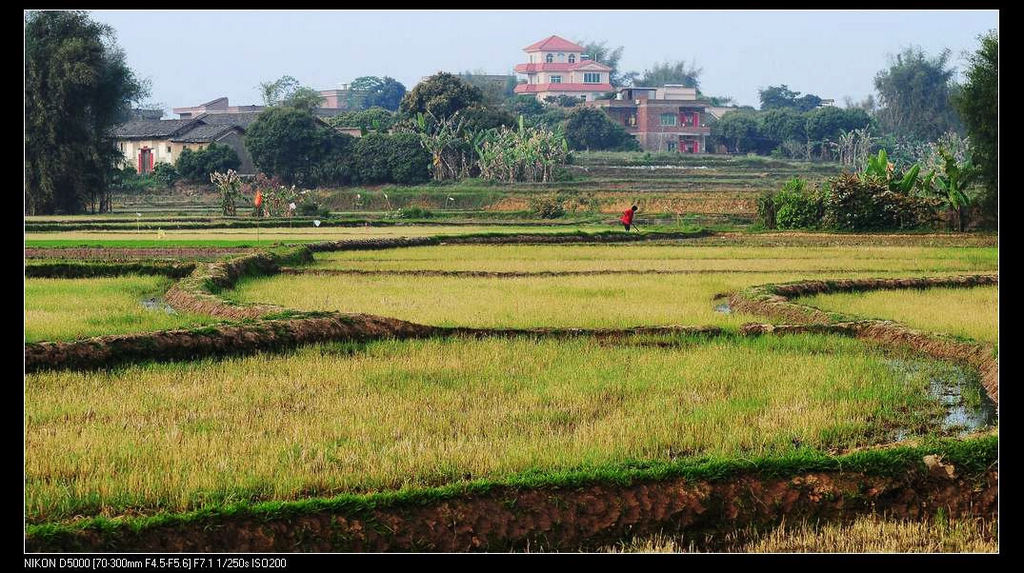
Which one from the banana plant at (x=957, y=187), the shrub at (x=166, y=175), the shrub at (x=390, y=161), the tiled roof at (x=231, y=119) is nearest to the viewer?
the banana plant at (x=957, y=187)

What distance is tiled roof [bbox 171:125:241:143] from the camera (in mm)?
48281

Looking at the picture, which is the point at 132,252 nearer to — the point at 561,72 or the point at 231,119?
the point at 231,119

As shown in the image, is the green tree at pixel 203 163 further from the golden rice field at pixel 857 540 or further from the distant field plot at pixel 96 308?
the golden rice field at pixel 857 540

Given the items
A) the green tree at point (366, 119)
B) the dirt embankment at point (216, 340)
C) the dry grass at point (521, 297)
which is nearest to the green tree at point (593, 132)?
the green tree at point (366, 119)

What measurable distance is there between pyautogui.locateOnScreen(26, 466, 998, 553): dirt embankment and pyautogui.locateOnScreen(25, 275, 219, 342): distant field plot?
182 inches

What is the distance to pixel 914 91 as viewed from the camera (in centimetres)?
7019

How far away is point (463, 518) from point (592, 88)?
8393 cm

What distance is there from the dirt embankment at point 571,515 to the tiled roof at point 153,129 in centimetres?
4745

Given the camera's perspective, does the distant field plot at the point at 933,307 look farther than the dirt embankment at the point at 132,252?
No

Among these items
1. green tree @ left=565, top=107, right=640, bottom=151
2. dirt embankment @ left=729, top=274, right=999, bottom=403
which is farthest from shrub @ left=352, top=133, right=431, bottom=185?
dirt embankment @ left=729, top=274, right=999, bottom=403

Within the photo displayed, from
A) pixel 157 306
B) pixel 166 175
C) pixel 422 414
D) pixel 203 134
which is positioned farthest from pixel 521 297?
pixel 203 134

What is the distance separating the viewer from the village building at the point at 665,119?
69312mm

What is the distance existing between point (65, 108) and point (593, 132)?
32.5m

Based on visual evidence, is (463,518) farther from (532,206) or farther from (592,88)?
(592,88)
